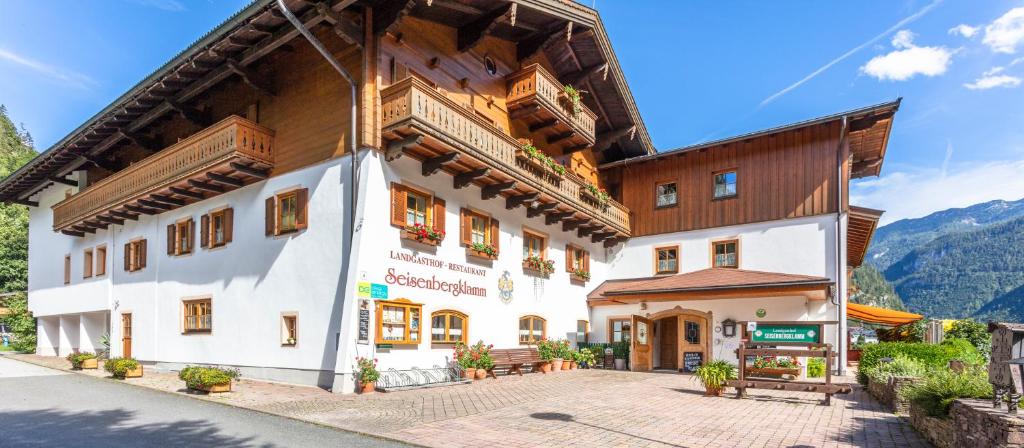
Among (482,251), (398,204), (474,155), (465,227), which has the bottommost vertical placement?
(482,251)

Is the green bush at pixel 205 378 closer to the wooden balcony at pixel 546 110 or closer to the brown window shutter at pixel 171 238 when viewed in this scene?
the brown window shutter at pixel 171 238

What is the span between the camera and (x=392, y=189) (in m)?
14.7

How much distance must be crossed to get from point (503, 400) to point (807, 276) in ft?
42.5

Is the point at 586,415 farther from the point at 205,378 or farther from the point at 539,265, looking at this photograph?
the point at 539,265

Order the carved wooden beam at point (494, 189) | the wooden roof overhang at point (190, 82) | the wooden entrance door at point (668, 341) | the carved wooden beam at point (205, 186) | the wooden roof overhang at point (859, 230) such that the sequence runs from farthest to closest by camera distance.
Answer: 1. the wooden entrance door at point (668, 341)
2. the wooden roof overhang at point (859, 230)
3. the carved wooden beam at point (494, 189)
4. the carved wooden beam at point (205, 186)
5. the wooden roof overhang at point (190, 82)

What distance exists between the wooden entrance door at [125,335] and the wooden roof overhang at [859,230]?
25.8m

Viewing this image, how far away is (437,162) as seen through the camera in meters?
15.3

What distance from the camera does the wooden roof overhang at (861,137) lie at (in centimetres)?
1933

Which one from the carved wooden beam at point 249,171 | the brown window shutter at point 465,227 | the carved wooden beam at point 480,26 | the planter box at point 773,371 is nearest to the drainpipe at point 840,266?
the planter box at point 773,371

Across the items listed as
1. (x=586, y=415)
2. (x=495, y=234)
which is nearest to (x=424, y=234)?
(x=495, y=234)

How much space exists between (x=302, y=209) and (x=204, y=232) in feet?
16.3

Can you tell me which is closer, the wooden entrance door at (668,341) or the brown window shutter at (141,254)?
the brown window shutter at (141,254)

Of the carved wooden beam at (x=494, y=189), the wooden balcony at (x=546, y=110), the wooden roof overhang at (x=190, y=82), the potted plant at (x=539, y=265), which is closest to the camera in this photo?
the wooden roof overhang at (x=190, y=82)

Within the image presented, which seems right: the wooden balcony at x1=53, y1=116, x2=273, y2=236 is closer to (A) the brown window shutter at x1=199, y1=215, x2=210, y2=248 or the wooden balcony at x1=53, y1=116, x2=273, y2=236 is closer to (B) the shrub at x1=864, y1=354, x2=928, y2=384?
(A) the brown window shutter at x1=199, y1=215, x2=210, y2=248
